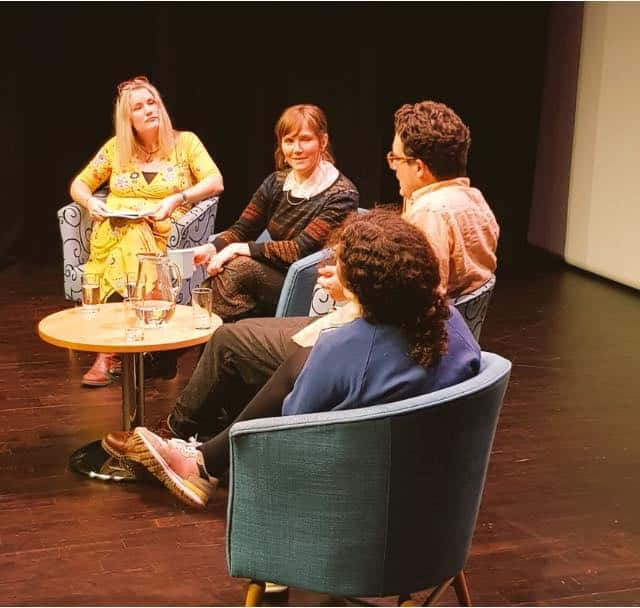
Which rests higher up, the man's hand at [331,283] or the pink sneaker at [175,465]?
the man's hand at [331,283]

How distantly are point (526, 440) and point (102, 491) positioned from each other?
62.1 inches

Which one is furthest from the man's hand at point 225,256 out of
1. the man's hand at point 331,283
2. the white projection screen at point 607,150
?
the white projection screen at point 607,150

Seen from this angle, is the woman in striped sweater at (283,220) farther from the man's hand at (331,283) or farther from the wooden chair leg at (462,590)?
the wooden chair leg at (462,590)

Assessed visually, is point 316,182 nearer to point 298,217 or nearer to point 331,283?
point 298,217

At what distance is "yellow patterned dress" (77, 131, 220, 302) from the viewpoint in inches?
194

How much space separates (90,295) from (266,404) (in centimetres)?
105

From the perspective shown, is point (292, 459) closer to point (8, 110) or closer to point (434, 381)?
point (434, 381)

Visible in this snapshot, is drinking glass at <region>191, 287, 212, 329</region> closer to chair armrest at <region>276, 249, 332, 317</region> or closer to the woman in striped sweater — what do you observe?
chair armrest at <region>276, 249, 332, 317</region>

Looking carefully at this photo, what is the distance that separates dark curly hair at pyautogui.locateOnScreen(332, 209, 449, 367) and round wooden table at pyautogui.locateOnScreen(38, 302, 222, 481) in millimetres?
1275

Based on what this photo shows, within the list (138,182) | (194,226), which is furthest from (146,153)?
(194,226)

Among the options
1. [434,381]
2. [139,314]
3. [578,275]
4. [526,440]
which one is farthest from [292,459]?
[578,275]

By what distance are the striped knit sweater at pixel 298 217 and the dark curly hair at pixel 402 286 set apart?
74.4 inches

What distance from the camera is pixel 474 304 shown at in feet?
10.9

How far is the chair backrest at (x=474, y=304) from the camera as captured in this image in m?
3.28
